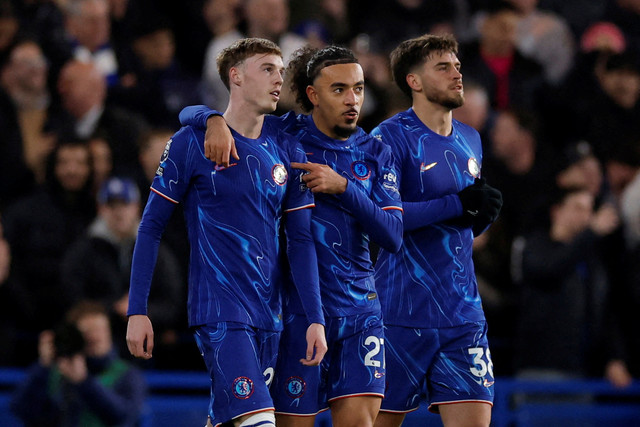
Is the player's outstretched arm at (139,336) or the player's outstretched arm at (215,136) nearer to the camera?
the player's outstretched arm at (139,336)

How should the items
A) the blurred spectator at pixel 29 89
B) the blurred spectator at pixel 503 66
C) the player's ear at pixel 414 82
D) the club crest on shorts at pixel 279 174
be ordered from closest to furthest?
the club crest on shorts at pixel 279 174 → the player's ear at pixel 414 82 → the blurred spectator at pixel 29 89 → the blurred spectator at pixel 503 66

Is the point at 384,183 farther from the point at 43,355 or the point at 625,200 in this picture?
the point at 625,200

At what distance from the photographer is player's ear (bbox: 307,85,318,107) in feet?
20.2

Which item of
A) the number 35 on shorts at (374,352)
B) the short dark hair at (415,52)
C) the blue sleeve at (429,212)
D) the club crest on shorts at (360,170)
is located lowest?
the number 35 on shorts at (374,352)

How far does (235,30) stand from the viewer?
460 inches

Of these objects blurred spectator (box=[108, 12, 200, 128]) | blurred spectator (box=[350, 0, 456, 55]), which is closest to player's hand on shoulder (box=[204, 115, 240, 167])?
blurred spectator (box=[108, 12, 200, 128])

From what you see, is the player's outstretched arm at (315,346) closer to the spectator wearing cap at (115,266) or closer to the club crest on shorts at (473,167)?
the club crest on shorts at (473,167)

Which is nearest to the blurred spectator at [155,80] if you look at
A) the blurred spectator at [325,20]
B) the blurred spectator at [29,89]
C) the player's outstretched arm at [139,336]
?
the blurred spectator at [29,89]

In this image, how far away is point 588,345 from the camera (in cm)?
955

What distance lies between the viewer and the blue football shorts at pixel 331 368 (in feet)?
19.4

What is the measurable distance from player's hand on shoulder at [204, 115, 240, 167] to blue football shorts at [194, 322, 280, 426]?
80cm

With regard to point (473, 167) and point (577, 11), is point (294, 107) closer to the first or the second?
point (473, 167)

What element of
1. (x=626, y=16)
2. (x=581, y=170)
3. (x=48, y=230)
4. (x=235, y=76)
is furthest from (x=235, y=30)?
(x=235, y=76)

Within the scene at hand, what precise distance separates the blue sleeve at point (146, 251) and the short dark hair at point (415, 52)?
71.2 inches
